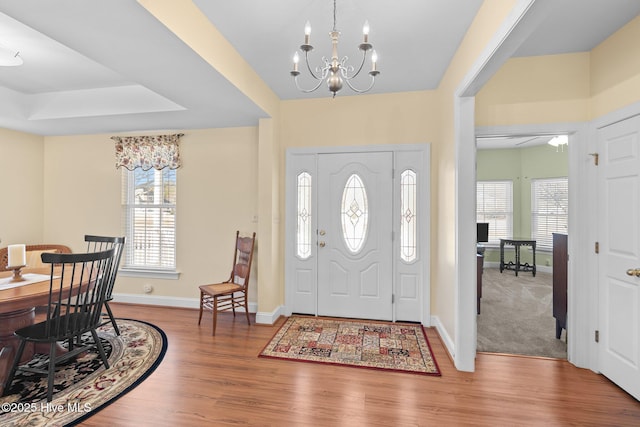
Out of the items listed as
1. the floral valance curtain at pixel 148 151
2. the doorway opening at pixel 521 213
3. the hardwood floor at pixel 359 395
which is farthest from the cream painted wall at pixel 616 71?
the floral valance curtain at pixel 148 151

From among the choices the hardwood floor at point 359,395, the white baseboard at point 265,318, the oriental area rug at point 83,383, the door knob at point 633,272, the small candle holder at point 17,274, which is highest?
the door knob at point 633,272

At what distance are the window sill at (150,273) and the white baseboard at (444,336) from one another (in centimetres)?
344

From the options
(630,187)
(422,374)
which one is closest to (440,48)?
(630,187)

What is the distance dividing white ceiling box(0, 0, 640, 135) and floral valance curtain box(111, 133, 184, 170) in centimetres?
43

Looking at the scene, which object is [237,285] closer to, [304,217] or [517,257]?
[304,217]

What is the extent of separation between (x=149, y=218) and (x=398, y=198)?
353cm

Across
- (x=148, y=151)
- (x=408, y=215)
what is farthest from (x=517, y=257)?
(x=148, y=151)

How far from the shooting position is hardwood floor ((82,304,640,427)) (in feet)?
6.34

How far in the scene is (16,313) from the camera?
2.45 metres

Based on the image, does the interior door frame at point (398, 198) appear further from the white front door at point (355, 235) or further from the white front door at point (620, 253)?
the white front door at point (620, 253)

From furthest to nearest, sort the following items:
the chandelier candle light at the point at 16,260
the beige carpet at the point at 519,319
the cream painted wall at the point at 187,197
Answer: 1. the cream painted wall at the point at 187,197
2. the beige carpet at the point at 519,319
3. the chandelier candle light at the point at 16,260

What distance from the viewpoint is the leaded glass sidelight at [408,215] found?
3535 millimetres

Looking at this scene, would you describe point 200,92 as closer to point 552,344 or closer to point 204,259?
point 204,259

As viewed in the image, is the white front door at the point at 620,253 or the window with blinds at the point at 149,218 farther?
the window with blinds at the point at 149,218
